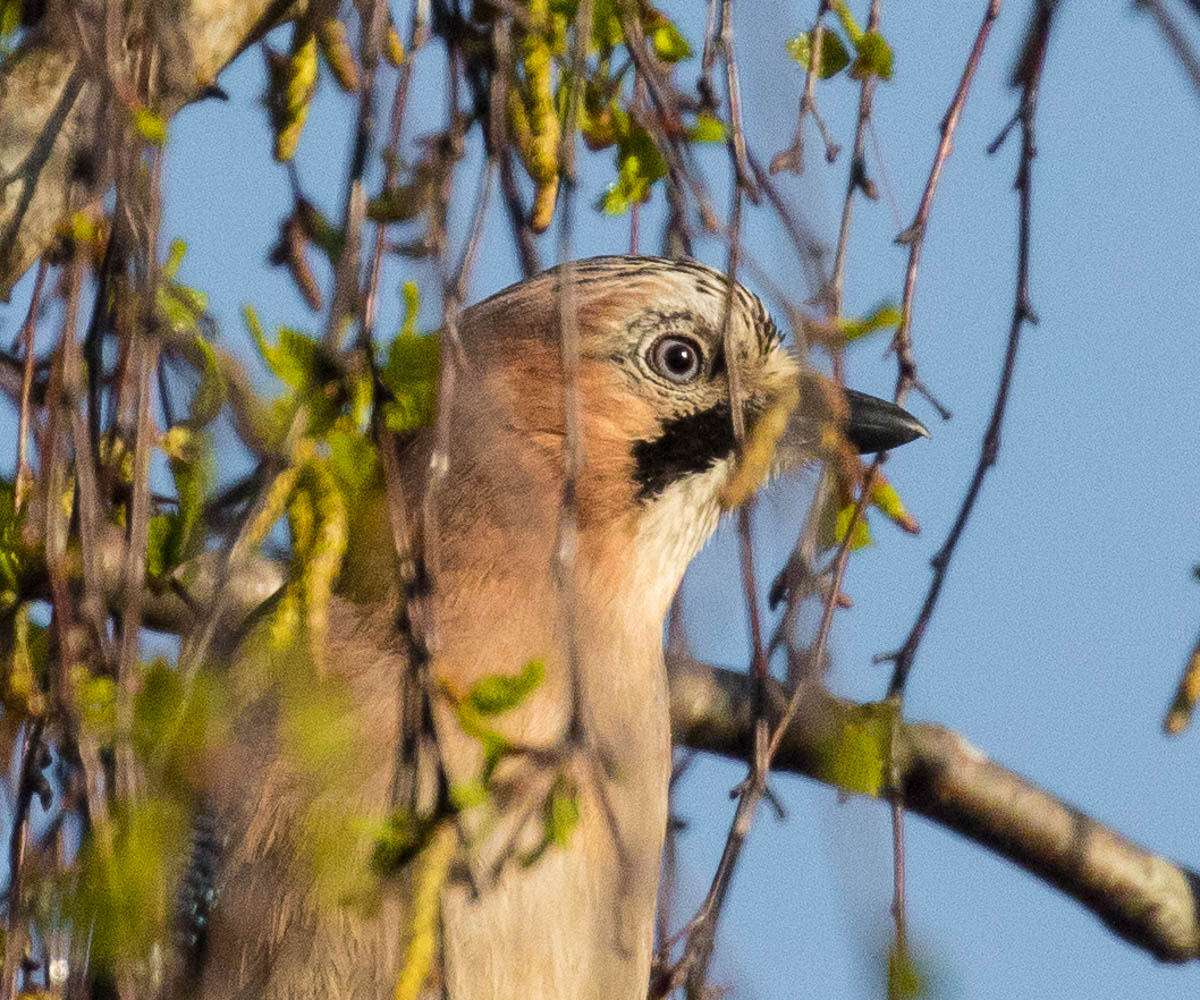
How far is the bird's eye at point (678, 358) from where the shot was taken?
3.08 metres

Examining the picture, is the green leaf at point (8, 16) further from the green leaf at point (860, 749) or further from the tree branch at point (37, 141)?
A: the green leaf at point (860, 749)

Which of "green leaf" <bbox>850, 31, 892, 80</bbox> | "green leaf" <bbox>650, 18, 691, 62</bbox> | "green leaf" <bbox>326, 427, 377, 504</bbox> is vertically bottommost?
"green leaf" <bbox>326, 427, 377, 504</bbox>

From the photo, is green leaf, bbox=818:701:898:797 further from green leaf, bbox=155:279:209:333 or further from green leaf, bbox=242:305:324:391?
green leaf, bbox=155:279:209:333

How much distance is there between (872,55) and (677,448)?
95 cm

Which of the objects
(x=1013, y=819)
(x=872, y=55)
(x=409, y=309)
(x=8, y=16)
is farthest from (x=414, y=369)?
(x=1013, y=819)

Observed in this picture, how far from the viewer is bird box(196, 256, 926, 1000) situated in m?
2.24

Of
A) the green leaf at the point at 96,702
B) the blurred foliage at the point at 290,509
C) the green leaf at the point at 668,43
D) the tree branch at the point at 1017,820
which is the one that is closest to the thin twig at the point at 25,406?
the blurred foliage at the point at 290,509

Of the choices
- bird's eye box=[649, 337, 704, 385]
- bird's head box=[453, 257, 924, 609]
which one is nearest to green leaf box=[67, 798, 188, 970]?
bird's head box=[453, 257, 924, 609]

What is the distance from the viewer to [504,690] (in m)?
1.70

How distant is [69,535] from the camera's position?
2.19m

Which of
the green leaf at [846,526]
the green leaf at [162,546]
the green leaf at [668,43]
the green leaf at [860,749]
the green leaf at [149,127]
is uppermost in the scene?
the green leaf at [668,43]

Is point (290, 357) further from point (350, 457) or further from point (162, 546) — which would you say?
point (162, 546)

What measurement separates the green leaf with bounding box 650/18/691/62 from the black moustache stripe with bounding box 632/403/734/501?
789 millimetres

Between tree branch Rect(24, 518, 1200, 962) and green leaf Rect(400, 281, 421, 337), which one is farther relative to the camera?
tree branch Rect(24, 518, 1200, 962)
